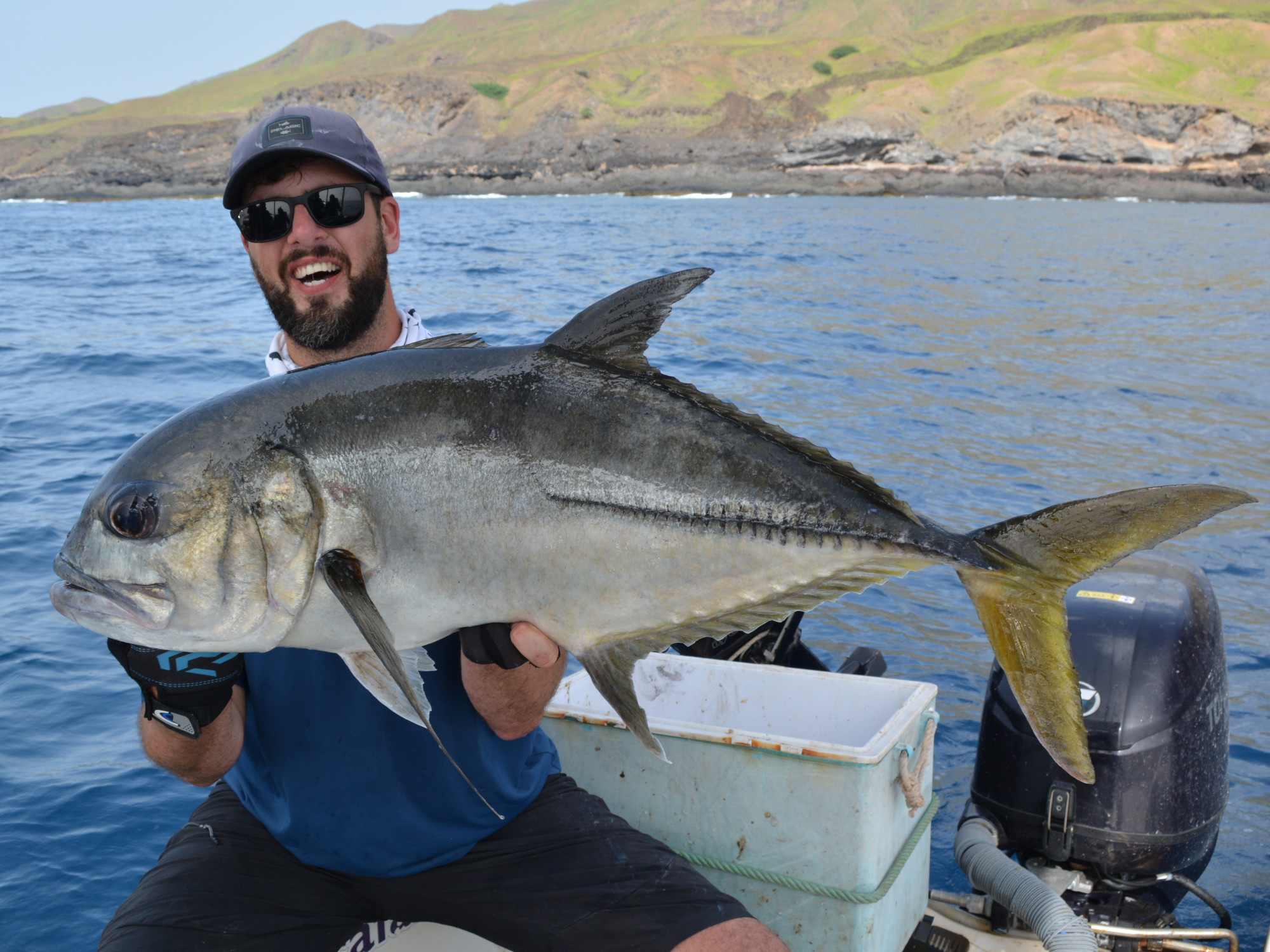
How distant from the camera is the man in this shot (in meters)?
2.59

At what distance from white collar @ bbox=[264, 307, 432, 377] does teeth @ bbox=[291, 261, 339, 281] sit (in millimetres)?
205

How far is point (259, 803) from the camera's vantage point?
9.41 ft

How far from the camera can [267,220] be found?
10.2 ft

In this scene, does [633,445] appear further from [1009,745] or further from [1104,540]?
[1009,745]

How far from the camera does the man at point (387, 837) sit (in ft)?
8.50

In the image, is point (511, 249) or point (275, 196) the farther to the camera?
point (511, 249)

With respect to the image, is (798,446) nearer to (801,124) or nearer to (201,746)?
(201,746)

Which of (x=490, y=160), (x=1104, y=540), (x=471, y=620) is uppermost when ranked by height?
(x=490, y=160)

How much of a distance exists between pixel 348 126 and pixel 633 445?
1.95m

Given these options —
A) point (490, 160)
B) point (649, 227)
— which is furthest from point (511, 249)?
point (490, 160)

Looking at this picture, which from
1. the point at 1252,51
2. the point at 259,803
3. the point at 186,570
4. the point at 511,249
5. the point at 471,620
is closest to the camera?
the point at 186,570

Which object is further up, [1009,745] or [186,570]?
[186,570]

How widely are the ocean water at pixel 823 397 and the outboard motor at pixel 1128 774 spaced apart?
1259mm

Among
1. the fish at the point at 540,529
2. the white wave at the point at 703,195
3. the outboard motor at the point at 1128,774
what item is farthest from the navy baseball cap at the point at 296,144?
the white wave at the point at 703,195
